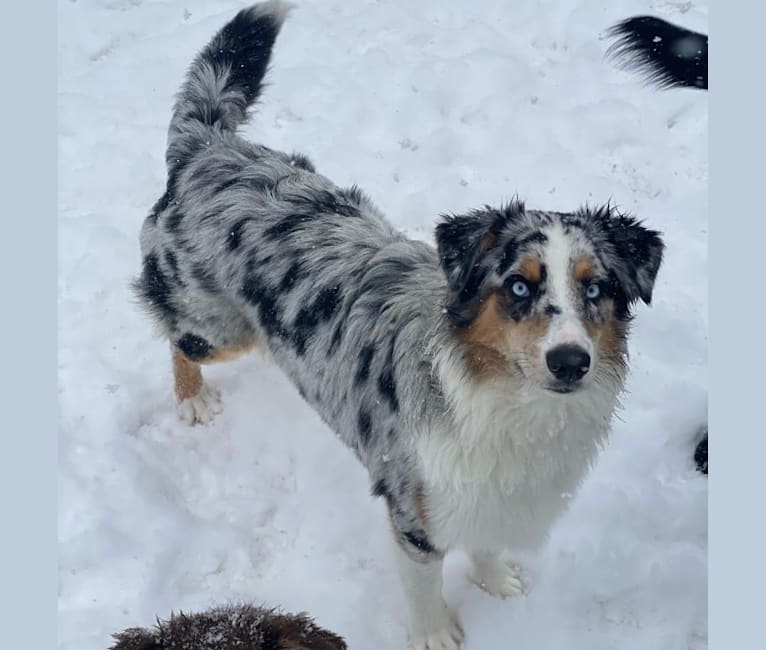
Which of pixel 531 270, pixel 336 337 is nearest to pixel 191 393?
pixel 336 337

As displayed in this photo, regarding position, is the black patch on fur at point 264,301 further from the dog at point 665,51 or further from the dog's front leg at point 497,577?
the dog at point 665,51

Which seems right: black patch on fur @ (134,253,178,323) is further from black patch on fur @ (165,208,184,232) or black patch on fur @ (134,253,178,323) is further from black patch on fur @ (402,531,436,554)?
black patch on fur @ (402,531,436,554)

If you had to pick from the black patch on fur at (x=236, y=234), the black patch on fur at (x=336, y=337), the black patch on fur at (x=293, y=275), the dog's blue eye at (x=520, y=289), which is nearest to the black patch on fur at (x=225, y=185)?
the black patch on fur at (x=236, y=234)

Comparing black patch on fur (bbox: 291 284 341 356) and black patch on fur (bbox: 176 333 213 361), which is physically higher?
black patch on fur (bbox: 291 284 341 356)

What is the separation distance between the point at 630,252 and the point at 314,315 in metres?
Answer: 1.47

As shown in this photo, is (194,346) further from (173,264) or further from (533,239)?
(533,239)

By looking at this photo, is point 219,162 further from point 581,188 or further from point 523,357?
point 581,188

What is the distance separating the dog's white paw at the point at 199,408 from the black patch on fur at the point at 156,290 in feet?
1.79

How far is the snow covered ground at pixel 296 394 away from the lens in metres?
4.00

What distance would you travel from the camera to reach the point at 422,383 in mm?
3209

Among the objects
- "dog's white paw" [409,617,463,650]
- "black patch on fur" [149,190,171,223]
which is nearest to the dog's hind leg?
"black patch on fur" [149,190,171,223]

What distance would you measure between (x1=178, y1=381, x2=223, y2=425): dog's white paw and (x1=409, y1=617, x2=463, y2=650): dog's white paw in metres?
1.82

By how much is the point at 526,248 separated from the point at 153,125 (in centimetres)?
453

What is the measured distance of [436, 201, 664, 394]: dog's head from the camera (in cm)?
274
